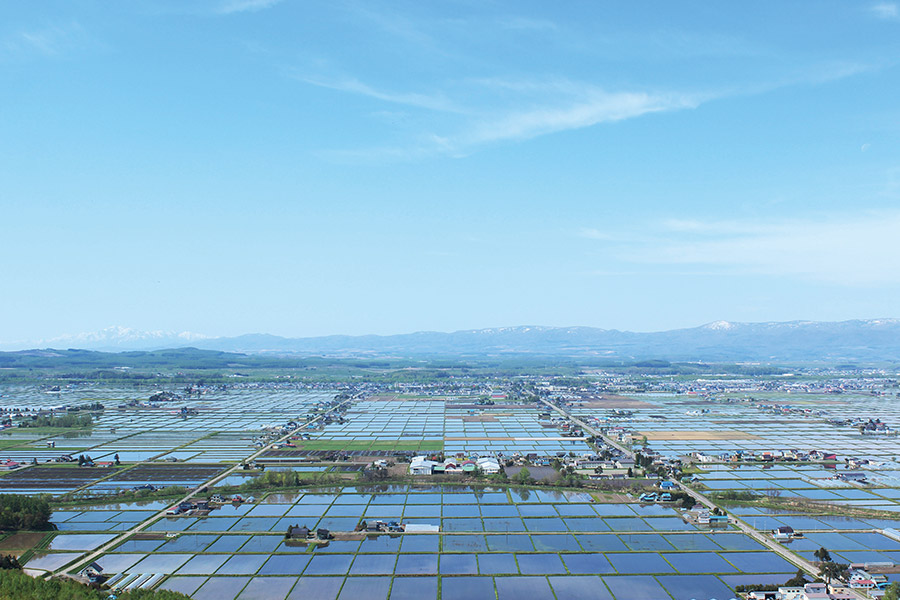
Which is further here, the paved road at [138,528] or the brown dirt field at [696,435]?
the brown dirt field at [696,435]

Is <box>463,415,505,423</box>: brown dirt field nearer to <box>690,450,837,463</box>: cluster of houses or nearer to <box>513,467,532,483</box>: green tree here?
<box>690,450,837,463</box>: cluster of houses

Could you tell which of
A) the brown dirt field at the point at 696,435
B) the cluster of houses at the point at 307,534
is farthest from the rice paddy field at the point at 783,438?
the cluster of houses at the point at 307,534

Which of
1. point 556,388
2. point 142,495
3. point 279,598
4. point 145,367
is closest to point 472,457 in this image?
point 142,495

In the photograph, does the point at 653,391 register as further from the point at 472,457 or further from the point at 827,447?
the point at 472,457

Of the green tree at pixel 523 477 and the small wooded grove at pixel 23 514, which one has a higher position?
the small wooded grove at pixel 23 514

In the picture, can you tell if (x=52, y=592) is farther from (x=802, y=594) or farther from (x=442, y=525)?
(x=802, y=594)

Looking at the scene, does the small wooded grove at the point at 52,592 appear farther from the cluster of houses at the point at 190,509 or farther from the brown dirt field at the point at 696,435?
the brown dirt field at the point at 696,435
